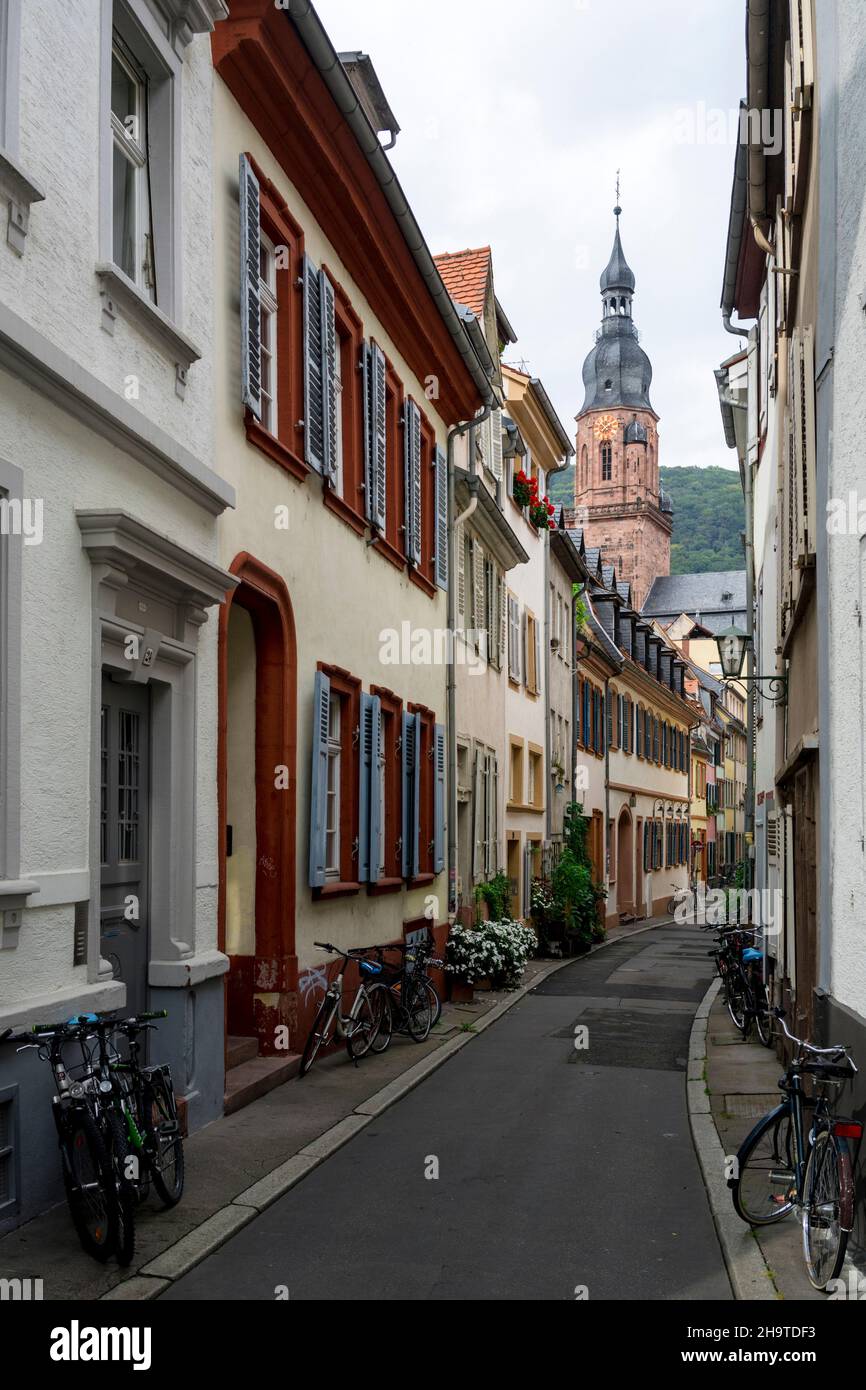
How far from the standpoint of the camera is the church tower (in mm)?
117000

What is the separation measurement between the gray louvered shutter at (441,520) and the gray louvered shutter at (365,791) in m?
4.71

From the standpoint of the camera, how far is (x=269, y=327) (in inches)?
448

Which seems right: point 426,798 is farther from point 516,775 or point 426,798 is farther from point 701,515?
point 701,515

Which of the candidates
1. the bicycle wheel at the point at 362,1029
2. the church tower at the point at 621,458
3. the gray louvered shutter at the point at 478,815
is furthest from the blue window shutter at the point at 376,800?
the church tower at the point at 621,458

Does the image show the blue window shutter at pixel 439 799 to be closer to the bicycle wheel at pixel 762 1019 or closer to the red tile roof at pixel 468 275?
the bicycle wheel at pixel 762 1019

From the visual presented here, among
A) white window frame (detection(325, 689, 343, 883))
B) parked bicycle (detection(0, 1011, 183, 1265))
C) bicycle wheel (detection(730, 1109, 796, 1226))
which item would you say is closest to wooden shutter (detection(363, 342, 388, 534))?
white window frame (detection(325, 689, 343, 883))

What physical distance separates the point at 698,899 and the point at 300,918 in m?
39.8

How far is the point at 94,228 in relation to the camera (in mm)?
7617

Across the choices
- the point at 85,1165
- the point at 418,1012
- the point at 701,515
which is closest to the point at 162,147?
the point at 85,1165

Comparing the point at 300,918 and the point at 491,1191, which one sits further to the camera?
the point at 300,918

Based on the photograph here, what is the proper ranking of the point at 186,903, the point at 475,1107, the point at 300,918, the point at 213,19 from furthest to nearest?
the point at 300,918 < the point at 475,1107 < the point at 213,19 < the point at 186,903

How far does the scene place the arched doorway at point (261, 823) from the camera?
36.9 ft
